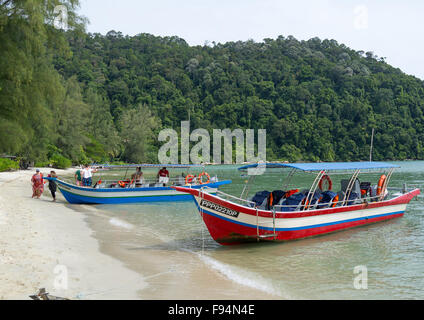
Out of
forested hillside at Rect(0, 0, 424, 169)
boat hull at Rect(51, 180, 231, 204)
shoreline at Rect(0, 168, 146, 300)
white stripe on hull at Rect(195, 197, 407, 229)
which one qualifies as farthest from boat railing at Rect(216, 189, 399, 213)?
forested hillside at Rect(0, 0, 424, 169)

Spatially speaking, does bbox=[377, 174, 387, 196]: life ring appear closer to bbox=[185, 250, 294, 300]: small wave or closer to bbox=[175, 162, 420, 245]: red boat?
bbox=[175, 162, 420, 245]: red boat

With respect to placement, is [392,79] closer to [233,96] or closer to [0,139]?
[233,96]

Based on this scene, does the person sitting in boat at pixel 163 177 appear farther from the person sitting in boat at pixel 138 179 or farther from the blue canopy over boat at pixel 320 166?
the blue canopy over boat at pixel 320 166

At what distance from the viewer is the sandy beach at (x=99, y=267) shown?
8414 millimetres

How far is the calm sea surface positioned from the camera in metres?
9.69

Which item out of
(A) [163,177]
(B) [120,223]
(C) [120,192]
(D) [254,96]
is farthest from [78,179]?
(D) [254,96]

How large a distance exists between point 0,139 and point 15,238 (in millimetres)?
14054

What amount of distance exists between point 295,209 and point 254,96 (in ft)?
382

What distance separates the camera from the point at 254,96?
128625 millimetres

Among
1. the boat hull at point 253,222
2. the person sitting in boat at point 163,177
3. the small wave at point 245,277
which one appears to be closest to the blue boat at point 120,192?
the person sitting in boat at point 163,177

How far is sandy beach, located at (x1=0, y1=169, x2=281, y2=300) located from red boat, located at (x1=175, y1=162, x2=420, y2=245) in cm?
156

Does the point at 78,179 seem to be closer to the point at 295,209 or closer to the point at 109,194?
the point at 109,194

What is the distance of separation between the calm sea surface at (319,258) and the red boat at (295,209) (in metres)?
0.43
